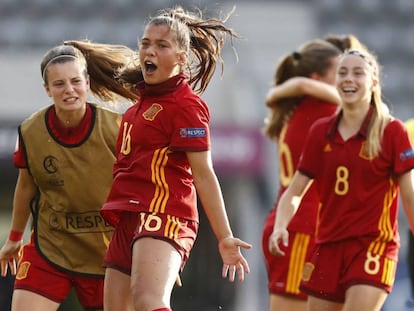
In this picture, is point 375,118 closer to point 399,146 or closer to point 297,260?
point 399,146

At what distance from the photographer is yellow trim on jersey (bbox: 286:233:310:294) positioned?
27.0ft

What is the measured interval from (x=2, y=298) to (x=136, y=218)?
9.87m

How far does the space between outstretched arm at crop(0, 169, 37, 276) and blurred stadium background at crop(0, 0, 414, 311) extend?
506 centimetres

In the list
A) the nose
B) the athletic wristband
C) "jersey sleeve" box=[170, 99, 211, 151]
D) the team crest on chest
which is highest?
the nose

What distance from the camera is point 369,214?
7.21m

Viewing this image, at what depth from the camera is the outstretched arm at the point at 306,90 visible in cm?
845

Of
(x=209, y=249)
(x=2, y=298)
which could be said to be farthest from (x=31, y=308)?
(x=209, y=249)

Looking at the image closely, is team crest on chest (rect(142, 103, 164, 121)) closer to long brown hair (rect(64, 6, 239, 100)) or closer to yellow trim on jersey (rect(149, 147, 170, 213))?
yellow trim on jersey (rect(149, 147, 170, 213))

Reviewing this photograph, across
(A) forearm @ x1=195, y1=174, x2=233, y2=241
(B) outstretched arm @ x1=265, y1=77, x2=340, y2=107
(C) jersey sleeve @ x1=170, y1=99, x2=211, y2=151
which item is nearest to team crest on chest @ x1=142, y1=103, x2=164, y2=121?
(C) jersey sleeve @ x1=170, y1=99, x2=211, y2=151

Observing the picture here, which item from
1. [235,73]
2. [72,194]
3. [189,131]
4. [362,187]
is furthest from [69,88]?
[235,73]

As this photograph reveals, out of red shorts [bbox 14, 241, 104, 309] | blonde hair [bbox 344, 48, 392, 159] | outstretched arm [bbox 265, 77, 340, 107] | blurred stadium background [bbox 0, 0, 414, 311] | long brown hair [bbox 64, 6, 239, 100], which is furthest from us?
blurred stadium background [bbox 0, 0, 414, 311]

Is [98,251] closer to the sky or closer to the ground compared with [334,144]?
closer to the ground

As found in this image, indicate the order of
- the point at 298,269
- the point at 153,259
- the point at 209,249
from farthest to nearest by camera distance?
the point at 209,249 → the point at 298,269 → the point at 153,259

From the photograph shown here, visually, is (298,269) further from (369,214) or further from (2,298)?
(2,298)
